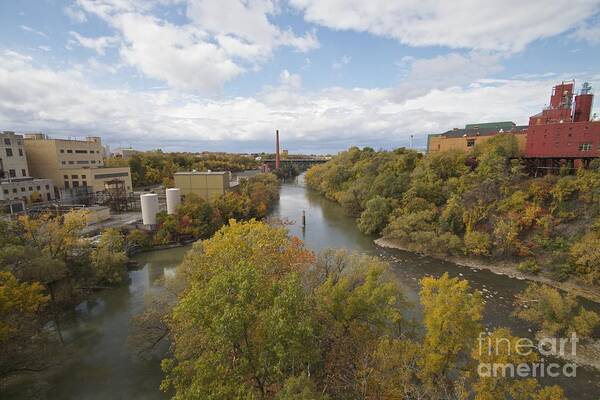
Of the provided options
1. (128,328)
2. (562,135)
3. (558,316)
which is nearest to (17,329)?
(128,328)

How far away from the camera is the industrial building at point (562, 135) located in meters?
23.0

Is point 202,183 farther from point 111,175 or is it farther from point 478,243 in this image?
point 478,243

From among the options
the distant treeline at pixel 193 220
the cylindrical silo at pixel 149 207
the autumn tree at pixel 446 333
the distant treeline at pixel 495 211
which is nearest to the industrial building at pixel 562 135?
the distant treeline at pixel 495 211

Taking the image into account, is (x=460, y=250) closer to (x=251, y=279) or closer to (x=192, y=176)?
(x=251, y=279)

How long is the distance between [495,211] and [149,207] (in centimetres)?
2992

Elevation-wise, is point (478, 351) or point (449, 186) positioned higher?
point (449, 186)

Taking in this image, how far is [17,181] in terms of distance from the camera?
29.9m

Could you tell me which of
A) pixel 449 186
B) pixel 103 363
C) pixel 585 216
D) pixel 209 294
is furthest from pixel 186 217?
pixel 585 216

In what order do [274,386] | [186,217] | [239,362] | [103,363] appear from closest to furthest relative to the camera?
[239,362], [274,386], [103,363], [186,217]

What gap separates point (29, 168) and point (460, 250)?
50066mm

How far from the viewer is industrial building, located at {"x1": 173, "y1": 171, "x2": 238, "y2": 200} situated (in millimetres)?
32344

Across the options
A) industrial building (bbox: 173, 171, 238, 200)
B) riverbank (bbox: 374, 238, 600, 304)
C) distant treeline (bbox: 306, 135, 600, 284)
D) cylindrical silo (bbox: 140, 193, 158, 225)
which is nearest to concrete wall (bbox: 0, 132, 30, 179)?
industrial building (bbox: 173, 171, 238, 200)

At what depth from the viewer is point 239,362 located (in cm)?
652

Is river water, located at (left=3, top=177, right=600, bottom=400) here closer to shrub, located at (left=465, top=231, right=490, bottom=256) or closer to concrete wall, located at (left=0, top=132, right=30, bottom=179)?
shrub, located at (left=465, top=231, right=490, bottom=256)
